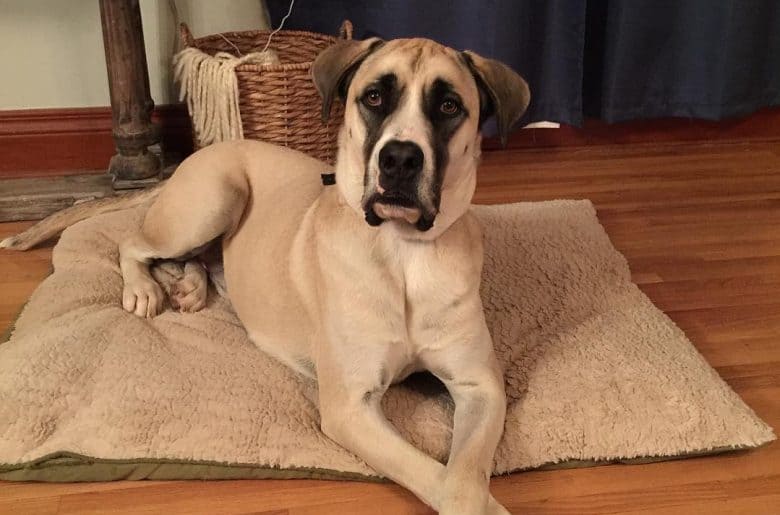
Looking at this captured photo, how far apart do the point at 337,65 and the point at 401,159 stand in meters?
0.31

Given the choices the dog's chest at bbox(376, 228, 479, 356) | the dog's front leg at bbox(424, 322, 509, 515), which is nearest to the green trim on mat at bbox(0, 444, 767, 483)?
the dog's front leg at bbox(424, 322, 509, 515)

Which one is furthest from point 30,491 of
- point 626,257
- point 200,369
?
point 626,257

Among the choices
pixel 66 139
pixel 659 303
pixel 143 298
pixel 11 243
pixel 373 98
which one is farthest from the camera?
pixel 66 139

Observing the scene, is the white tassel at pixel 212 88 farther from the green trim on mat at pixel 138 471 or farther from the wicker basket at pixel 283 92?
the green trim on mat at pixel 138 471

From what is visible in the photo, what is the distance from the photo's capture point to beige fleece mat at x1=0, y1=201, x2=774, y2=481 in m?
1.55

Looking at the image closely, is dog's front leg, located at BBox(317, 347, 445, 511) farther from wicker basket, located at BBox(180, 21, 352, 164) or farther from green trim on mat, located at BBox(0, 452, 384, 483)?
wicker basket, located at BBox(180, 21, 352, 164)

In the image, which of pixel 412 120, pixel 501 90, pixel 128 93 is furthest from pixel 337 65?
pixel 128 93

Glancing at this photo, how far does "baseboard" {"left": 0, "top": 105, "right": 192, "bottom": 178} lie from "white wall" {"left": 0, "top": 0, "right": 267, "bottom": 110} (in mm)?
42

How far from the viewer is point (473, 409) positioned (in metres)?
1.61

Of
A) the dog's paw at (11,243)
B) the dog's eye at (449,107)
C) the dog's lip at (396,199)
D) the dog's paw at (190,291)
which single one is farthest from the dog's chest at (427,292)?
the dog's paw at (11,243)

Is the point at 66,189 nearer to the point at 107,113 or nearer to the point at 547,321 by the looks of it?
the point at 107,113

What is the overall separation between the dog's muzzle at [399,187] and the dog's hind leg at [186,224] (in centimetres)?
65

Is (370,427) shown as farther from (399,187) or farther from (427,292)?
(399,187)

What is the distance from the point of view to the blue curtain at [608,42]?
304cm
